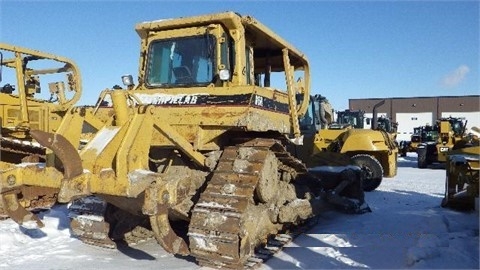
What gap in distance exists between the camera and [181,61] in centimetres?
611

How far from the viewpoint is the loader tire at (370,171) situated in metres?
11.5

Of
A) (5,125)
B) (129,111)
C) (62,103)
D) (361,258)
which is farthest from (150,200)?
(62,103)

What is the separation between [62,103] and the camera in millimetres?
10000

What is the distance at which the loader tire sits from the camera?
11492 millimetres

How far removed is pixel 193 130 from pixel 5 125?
4.89 m

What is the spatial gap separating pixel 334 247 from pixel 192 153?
2204 mm

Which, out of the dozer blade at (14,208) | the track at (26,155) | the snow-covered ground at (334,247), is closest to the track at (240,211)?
the snow-covered ground at (334,247)

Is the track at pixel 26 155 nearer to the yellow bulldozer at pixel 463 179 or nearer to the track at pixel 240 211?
the track at pixel 240 211

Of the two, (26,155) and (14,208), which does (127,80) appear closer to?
(14,208)

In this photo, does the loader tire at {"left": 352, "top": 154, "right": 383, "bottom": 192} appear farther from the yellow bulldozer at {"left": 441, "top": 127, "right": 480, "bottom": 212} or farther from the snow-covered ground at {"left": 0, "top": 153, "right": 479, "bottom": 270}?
the snow-covered ground at {"left": 0, "top": 153, "right": 479, "bottom": 270}

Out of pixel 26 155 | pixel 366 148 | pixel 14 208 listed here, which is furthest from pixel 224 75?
pixel 366 148

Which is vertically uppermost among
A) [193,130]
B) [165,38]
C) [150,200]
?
[165,38]

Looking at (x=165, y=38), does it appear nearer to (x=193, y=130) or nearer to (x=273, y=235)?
(x=193, y=130)

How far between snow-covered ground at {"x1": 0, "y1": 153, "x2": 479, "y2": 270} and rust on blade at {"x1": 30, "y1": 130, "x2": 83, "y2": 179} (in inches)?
60.7
